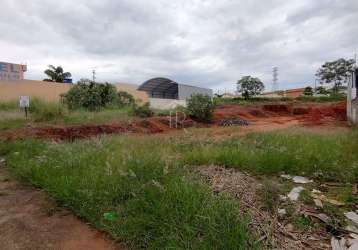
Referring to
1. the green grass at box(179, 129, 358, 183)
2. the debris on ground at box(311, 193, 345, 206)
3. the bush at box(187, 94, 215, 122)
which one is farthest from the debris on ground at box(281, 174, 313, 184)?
the bush at box(187, 94, 215, 122)

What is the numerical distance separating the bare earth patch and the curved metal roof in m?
30.4

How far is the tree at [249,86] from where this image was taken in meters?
30.9

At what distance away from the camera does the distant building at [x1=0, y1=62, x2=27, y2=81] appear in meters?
25.5

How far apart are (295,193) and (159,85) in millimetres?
33567

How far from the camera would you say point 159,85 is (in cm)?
3541

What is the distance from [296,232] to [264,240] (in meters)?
0.33

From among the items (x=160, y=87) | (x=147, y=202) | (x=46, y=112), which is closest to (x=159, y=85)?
(x=160, y=87)

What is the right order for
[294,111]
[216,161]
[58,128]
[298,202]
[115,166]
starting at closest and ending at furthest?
[298,202] → [115,166] → [216,161] → [58,128] → [294,111]

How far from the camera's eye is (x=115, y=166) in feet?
10.9

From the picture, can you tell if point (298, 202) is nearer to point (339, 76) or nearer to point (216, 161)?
point (216, 161)

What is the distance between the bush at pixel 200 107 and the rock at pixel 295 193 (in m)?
11.3

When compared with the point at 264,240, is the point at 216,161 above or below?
above

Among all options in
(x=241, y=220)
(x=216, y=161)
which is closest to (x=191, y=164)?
(x=216, y=161)

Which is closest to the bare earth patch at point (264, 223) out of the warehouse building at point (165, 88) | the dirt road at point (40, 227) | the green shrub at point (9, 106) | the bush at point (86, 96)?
the dirt road at point (40, 227)
